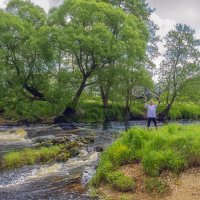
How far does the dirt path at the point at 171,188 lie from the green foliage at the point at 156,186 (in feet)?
0.59

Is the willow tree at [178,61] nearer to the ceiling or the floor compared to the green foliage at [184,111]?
nearer to the ceiling

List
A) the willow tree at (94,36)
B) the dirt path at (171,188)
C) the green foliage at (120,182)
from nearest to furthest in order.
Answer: the dirt path at (171,188) → the green foliage at (120,182) → the willow tree at (94,36)

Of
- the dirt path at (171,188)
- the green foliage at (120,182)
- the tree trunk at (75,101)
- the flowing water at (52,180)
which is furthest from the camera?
the tree trunk at (75,101)

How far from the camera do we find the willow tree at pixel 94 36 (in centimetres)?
5066

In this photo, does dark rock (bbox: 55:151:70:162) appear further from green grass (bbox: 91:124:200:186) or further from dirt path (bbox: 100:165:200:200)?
dirt path (bbox: 100:165:200:200)

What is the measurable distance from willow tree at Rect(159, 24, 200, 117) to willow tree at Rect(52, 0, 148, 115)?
10.5 meters

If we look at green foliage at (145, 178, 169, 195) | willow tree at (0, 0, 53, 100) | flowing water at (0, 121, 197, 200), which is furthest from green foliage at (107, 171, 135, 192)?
willow tree at (0, 0, 53, 100)

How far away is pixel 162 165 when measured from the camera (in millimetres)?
16500

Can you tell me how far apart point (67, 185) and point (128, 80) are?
39.2 metres

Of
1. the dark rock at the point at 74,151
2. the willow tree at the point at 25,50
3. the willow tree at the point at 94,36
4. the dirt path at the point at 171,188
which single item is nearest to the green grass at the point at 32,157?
the dark rock at the point at 74,151

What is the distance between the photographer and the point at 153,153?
16.9 meters

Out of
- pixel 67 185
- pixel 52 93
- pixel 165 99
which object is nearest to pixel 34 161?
pixel 67 185

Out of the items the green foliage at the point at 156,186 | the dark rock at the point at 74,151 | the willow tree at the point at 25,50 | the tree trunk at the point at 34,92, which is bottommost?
the green foliage at the point at 156,186

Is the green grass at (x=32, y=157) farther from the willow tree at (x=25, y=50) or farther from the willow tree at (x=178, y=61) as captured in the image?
the willow tree at (x=178, y=61)
